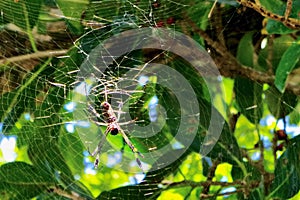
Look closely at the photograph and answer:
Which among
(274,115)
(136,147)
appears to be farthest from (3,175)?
(274,115)

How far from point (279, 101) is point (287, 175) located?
6.0 inches

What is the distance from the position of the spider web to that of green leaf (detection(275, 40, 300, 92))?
0.13 m

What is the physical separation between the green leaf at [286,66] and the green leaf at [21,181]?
45cm

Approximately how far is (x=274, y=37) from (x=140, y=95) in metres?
0.27

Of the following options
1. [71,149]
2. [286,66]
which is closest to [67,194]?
[71,149]

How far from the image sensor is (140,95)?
126 centimetres

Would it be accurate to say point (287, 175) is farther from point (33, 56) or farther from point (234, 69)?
point (33, 56)

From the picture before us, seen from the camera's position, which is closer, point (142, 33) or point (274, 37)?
point (142, 33)

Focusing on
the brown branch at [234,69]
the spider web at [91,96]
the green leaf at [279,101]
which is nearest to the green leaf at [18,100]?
the spider web at [91,96]

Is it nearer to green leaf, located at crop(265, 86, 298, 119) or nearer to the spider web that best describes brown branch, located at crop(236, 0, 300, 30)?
the spider web

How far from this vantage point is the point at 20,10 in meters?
1.22

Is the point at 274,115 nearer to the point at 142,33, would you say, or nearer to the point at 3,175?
the point at 142,33

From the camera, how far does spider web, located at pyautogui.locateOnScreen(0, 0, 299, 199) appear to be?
121 centimetres

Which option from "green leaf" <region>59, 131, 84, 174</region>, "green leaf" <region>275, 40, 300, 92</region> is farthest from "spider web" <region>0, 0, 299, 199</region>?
"green leaf" <region>275, 40, 300, 92</region>
